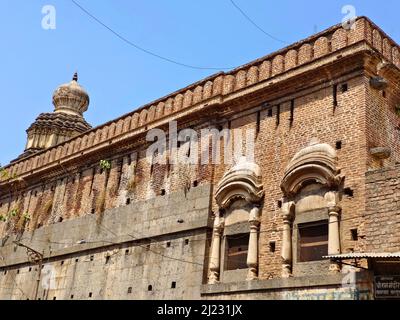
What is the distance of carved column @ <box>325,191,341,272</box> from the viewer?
11781 millimetres

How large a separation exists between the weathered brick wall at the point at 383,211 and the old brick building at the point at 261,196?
0.02 m

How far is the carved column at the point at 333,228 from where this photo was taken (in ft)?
38.7

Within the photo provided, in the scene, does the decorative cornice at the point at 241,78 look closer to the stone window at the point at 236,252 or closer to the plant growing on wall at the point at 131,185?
the plant growing on wall at the point at 131,185

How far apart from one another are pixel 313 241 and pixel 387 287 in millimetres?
2446

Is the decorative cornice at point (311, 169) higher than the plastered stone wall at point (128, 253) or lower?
higher

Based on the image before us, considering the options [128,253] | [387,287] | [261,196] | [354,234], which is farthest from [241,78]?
[387,287]

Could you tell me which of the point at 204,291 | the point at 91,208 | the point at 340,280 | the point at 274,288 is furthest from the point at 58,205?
the point at 340,280

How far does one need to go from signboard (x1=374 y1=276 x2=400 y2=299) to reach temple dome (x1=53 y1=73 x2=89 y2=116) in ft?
83.6

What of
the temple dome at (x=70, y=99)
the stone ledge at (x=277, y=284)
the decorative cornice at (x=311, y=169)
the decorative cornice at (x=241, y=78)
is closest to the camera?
the stone ledge at (x=277, y=284)

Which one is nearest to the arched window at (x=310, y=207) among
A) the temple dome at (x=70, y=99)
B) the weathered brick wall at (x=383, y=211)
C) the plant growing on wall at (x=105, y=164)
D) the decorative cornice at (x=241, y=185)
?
the weathered brick wall at (x=383, y=211)

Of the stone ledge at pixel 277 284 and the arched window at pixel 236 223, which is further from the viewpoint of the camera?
the arched window at pixel 236 223

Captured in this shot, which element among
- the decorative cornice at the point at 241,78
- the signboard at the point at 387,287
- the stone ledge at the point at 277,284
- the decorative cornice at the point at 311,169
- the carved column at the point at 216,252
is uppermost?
the decorative cornice at the point at 241,78

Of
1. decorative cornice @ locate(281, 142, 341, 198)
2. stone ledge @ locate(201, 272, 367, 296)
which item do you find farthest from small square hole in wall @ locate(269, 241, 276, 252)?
decorative cornice @ locate(281, 142, 341, 198)

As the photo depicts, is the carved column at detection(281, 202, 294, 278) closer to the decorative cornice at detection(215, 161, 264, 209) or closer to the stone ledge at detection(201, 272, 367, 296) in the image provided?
the stone ledge at detection(201, 272, 367, 296)
